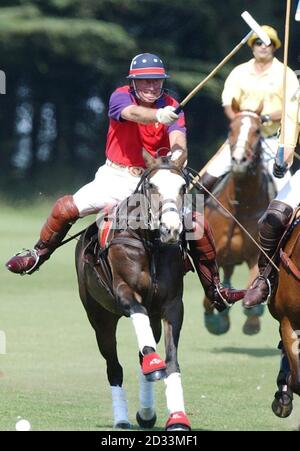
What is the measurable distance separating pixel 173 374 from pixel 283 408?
1305 mm

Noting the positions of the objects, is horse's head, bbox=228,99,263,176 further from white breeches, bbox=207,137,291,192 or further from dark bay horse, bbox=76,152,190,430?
dark bay horse, bbox=76,152,190,430

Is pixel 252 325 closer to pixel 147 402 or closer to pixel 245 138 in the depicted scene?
pixel 245 138

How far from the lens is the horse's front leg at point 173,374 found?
855 cm

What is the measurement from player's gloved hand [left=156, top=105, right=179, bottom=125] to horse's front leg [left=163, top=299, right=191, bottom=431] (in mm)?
1152

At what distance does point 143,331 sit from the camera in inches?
348

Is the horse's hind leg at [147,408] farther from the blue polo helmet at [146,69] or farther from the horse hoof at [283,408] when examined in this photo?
the blue polo helmet at [146,69]

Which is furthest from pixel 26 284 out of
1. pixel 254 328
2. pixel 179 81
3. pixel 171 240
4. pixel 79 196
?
pixel 179 81

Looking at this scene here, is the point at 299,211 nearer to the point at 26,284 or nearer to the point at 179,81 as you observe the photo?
the point at 26,284

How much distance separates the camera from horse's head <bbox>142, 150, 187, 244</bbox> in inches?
336

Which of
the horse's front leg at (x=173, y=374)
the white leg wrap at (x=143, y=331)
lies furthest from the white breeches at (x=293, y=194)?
the white leg wrap at (x=143, y=331)

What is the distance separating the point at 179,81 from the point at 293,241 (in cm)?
2799

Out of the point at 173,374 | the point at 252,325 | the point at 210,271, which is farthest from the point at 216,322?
the point at 173,374

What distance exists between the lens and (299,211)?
9406 mm

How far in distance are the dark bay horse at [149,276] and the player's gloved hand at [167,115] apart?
0.78 ft
